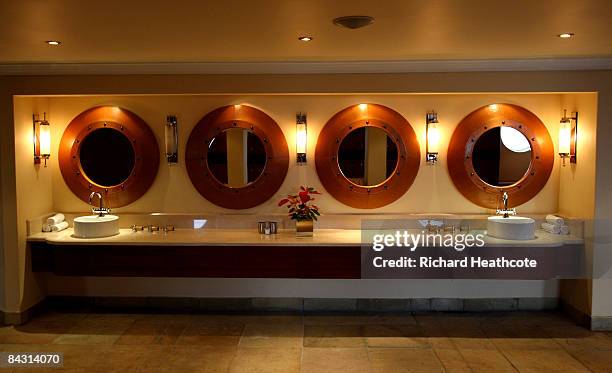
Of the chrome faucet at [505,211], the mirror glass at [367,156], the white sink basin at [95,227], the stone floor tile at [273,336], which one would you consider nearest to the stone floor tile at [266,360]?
the stone floor tile at [273,336]

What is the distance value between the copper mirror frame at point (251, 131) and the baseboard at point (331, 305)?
3.09 feet

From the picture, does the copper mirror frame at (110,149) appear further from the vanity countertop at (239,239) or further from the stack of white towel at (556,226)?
the stack of white towel at (556,226)

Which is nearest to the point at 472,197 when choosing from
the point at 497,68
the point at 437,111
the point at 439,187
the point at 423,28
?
the point at 439,187

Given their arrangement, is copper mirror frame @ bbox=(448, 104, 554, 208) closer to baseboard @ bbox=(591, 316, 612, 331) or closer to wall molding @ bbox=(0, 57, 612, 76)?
wall molding @ bbox=(0, 57, 612, 76)

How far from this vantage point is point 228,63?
4.94 m

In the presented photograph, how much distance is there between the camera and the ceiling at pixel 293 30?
2902 millimetres

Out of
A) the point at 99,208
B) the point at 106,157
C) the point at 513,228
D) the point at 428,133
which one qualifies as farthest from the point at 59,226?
the point at 513,228

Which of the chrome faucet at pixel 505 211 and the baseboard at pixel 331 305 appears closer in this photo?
the chrome faucet at pixel 505 211

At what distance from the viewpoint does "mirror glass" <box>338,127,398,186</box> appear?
17.7 feet

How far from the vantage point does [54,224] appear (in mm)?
5332

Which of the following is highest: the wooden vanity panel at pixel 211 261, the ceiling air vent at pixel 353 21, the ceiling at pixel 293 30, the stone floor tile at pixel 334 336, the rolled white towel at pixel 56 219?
the ceiling at pixel 293 30

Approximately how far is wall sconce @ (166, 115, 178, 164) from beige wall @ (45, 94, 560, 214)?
59mm

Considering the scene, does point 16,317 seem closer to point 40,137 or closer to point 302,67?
point 40,137

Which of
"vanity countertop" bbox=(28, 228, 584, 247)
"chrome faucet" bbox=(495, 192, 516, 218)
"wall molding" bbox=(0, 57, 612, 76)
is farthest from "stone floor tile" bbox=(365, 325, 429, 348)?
"wall molding" bbox=(0, 57, 612, 76)
